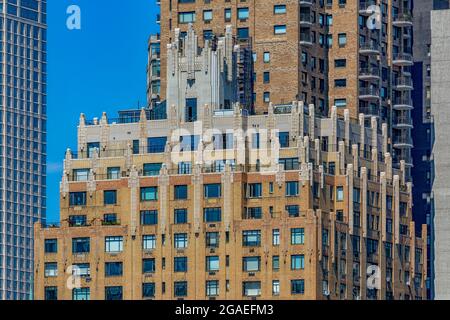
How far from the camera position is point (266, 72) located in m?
191

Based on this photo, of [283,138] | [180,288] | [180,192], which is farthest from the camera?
[283,138]

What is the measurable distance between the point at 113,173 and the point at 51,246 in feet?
32.3

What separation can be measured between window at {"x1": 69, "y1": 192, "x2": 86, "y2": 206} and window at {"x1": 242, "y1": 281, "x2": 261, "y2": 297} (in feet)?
64.8

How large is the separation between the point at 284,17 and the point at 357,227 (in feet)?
84.4

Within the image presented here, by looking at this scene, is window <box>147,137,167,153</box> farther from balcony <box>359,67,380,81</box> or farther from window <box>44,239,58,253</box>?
balcony <box>359,67,380,81</box>

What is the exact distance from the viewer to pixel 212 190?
578 feet

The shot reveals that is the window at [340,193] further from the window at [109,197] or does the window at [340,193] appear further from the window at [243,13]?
the window at [243,13]

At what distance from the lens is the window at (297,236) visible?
170 m

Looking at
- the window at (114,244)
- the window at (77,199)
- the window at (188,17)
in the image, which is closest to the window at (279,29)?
the window at (188,17)

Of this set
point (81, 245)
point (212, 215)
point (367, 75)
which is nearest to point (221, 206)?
point (212, 215)

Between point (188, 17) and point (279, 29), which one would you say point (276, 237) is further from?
point (188, 17)

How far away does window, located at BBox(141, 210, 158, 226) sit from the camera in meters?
176

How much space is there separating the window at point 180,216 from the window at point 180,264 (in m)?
3.58
